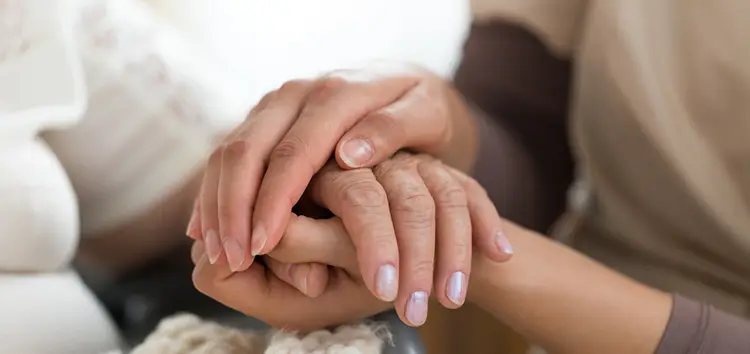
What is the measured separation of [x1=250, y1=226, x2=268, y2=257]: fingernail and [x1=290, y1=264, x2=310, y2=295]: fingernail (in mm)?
32

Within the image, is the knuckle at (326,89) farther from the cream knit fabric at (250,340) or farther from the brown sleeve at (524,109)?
the brown sleeve at (524,109)

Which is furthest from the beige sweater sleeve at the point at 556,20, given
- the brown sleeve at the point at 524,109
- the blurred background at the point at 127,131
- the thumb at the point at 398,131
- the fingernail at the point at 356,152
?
the fingernail at the point at 356,152

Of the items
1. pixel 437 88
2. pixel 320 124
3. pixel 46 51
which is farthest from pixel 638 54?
pixel 46 51

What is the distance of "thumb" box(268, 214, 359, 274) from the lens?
417mm

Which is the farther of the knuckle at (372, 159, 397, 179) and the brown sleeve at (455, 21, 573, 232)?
the brown sleeve at (455, 21, 573, 232)

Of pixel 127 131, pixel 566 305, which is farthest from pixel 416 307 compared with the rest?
pixel 127 131

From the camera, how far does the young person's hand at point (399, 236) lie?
1.31 feet

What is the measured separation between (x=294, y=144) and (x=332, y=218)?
0.16 feet

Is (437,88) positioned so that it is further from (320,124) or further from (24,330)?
(24,330)

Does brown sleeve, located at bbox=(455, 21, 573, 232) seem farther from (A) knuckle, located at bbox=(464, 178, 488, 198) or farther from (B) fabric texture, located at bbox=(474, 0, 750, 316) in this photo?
(A) knuckle, located at bbox=(464, 178, 488, 198)

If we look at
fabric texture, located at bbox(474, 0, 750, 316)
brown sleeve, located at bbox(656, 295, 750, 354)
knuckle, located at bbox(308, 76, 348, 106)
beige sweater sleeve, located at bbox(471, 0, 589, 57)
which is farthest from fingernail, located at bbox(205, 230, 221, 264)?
beige sweater sleeve, located at bbox(471, 0, 589, 57)

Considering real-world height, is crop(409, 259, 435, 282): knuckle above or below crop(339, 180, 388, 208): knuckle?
below

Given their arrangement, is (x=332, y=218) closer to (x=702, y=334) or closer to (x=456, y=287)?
(x=456, y=287)

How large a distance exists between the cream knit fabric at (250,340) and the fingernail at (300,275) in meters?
0.03
